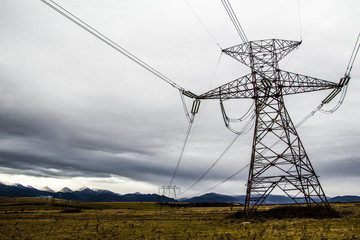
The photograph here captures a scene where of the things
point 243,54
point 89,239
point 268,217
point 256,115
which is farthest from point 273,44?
point 89,239

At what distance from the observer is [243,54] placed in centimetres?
2933

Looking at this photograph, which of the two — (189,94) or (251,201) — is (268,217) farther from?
(189,94)

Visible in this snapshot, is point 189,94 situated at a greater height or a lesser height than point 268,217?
greater

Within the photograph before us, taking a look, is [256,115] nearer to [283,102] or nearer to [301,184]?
[283,102]

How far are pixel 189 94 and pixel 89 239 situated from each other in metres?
17.1

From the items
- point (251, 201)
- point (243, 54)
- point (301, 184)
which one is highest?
point (243, 54)

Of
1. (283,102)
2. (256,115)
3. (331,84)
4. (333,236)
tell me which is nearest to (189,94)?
(256,115)

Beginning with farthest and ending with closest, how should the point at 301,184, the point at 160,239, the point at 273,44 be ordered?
the point at 273,44
the point at 301,184
the point at 160,239

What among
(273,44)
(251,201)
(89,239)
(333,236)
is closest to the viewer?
(333,236)

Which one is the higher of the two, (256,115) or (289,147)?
(256,115)

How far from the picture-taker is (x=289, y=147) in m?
A: 25.4

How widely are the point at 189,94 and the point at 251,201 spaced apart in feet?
45.9

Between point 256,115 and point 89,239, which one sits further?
point 256,115

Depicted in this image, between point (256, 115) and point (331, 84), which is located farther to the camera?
point (256, 115)
